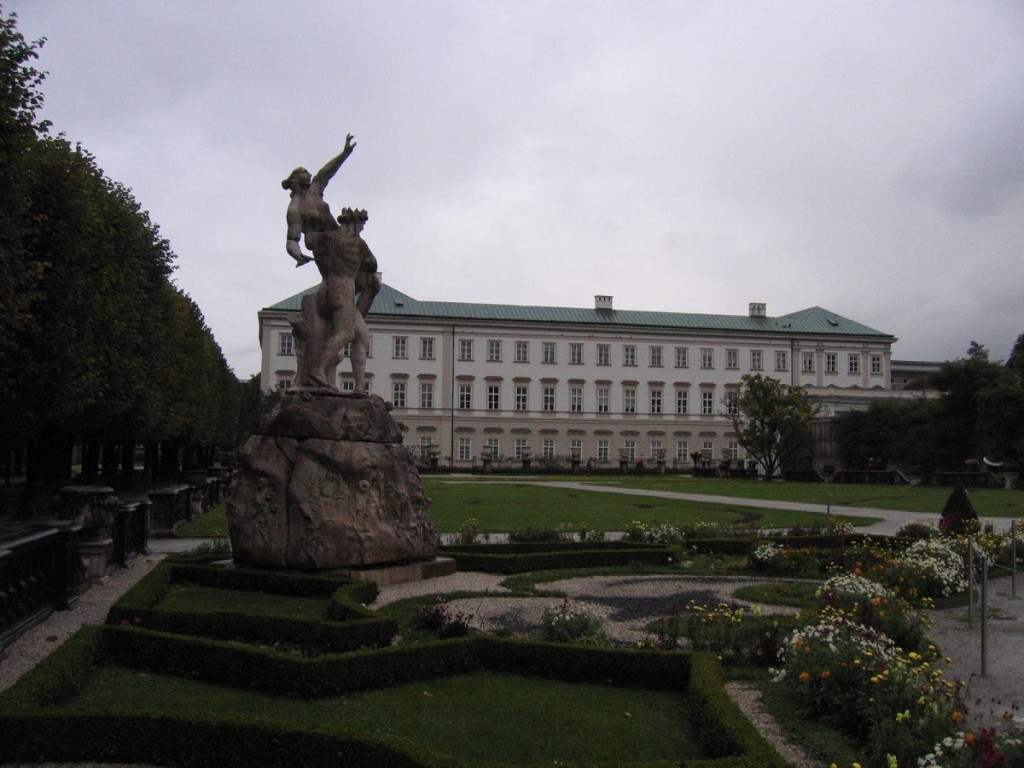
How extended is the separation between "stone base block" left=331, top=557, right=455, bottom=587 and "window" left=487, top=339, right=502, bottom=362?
179 ft

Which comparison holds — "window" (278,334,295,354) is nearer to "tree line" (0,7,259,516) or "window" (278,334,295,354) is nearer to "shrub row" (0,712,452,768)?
"tree line" (0,7,259,516)

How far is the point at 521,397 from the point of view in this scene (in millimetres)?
68000

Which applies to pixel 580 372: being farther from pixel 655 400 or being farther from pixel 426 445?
pixel 426 445

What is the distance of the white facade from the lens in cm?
6625

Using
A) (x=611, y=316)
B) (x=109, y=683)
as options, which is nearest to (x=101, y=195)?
(x=109, y=683)

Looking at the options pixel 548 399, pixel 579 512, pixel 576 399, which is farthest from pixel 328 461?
pixel 576 399

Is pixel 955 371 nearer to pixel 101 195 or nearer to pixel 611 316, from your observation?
pixel 611 316

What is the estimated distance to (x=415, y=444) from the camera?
2559 inches

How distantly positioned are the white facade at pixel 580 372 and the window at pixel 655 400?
0.25 ft

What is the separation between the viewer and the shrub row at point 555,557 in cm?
1391

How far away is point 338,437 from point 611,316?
60.4 m

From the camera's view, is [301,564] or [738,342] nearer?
[301,564]

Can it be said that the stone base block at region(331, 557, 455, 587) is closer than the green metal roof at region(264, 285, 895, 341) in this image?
Yes

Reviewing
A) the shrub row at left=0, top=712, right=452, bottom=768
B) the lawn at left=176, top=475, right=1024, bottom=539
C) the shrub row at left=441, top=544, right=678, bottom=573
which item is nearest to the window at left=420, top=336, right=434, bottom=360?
the lawn at left=176, top=475, right=1024, bottom=539
